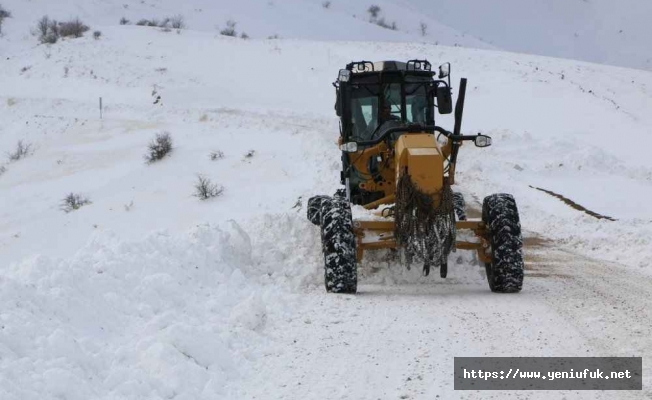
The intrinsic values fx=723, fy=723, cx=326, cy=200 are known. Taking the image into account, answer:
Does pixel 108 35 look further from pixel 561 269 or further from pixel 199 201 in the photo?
pixel 561 269

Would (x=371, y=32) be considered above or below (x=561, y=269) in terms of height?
above

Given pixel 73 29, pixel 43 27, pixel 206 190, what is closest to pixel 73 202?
pixel 206 190

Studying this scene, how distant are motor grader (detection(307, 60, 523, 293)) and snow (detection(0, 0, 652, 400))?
38cm

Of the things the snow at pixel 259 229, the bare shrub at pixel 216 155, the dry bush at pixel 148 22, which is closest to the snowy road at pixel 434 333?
the snow at pixel 259 229

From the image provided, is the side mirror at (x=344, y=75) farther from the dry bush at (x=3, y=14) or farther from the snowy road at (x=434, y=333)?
the dry bush at (x=3, y=14)

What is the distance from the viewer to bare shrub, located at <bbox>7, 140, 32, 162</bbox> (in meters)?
23.8

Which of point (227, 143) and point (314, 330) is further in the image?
point (227, 143)

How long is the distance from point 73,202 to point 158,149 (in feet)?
13.0

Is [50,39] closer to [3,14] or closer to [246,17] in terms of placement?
[3,14]

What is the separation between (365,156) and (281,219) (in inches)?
51.6

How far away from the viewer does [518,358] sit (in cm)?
520

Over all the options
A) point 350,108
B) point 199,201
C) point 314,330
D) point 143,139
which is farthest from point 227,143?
point 314,330

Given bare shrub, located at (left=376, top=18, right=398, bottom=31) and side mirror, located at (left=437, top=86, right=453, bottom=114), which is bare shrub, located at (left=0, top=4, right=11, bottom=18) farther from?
side mirror, located at (left=437, top=86, right=453, bottom=114)

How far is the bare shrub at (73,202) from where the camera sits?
17.0 metres
